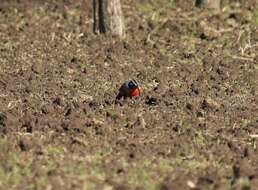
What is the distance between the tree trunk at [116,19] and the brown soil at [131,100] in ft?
0.93

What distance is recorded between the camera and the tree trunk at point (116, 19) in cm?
2031

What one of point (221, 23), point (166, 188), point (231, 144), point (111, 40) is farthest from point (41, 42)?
point (166, 188)

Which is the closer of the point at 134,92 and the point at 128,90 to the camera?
the point at 128,90

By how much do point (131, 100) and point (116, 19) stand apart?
679cm

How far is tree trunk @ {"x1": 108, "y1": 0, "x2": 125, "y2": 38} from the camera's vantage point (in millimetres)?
20312

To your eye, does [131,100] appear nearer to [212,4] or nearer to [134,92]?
[134,92]

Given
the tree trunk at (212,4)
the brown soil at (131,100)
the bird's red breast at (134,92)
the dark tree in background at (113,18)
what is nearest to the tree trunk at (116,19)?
the dark tree in background at (113,18)

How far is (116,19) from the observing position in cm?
2045

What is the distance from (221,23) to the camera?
69.8 feet

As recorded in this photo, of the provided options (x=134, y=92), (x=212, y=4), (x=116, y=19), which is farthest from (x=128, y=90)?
(x=212, y=4)

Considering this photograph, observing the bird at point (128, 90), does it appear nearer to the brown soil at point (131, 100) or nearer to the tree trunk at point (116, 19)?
the brown soil at point (131, 100)

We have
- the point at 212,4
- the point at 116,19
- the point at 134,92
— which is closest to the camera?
the point at 134,92

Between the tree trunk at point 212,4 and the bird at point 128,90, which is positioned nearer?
the bird at point 128,90

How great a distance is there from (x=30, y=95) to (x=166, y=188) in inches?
237
